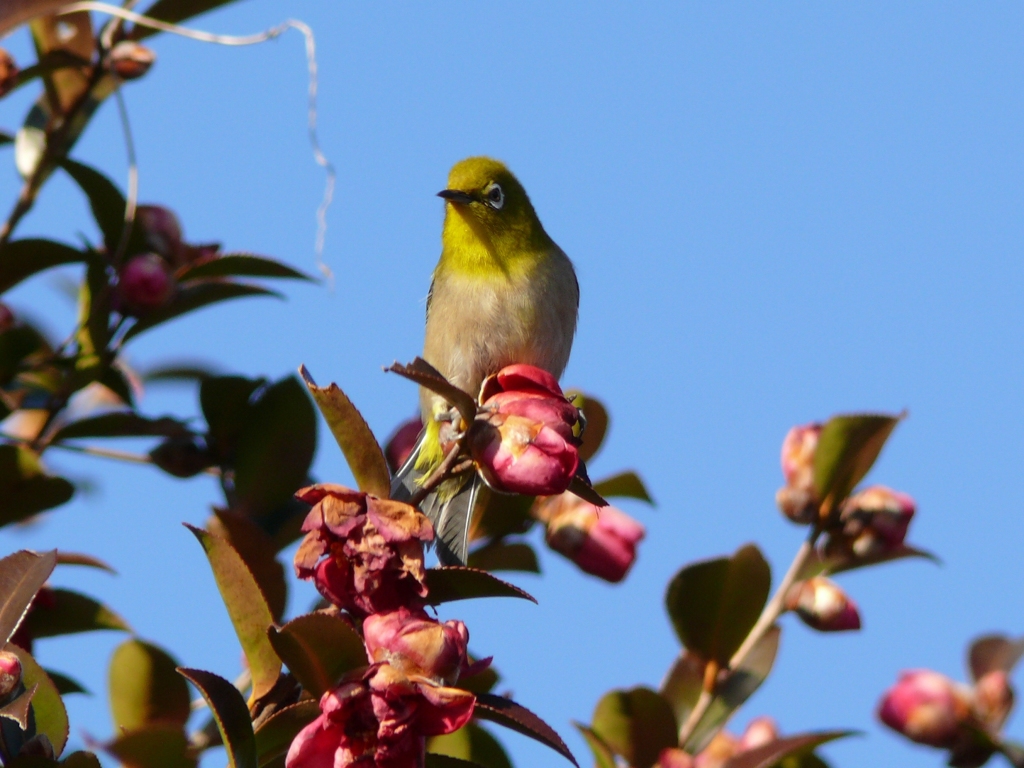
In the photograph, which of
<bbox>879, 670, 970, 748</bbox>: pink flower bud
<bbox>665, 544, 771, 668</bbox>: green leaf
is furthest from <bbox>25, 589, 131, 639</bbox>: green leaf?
<bbox>879, 670, 970, 748</bbox>: pink flower bud

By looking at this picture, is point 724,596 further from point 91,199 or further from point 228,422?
point 91,199

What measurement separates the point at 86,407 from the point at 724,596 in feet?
7.45

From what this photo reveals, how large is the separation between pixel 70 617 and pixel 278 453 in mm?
625

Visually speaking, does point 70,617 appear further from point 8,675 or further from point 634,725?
point 634,725

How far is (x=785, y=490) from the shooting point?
3016 mm

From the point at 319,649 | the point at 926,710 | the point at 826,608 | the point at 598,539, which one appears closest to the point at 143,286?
the point at 598,539

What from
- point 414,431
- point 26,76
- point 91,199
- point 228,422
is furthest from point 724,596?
point 26,76

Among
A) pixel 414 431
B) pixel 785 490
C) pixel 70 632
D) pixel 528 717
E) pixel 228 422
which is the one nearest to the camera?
pixel 528 717

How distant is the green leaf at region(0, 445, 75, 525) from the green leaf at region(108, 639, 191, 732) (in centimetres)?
40

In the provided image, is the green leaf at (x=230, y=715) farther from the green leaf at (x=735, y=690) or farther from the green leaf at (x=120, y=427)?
the green leaf at (x=120, y=427)

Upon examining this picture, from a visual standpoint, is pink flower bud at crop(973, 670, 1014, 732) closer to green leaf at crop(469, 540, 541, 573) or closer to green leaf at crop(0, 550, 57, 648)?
green leaf at crop(469, 540, 541, 573)

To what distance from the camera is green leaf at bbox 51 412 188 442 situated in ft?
10.6

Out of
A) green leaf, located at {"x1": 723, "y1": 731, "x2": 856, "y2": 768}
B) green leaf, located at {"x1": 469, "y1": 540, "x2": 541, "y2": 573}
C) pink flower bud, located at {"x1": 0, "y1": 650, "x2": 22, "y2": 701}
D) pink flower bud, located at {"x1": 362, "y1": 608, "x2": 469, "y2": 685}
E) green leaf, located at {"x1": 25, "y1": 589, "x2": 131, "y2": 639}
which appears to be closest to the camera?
pink flower bud, located at {"x1": 362, "y1": 608, "x2": 469, "y2": 685}

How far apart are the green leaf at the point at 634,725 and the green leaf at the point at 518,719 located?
884mm
